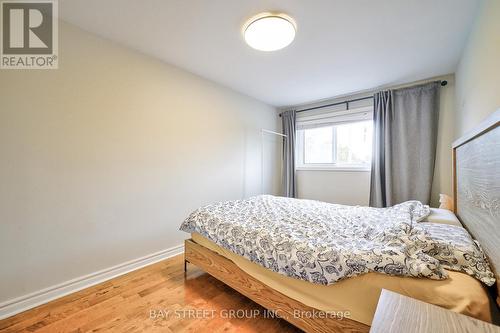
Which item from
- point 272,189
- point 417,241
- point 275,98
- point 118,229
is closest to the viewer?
point 417,241

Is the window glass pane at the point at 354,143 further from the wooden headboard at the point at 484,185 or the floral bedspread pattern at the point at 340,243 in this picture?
the wooden headboard at the point at 484,185

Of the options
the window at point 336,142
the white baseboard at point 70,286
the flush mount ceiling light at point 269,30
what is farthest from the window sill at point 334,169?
the white baseboard at point 70,286

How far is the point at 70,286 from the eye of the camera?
5.71ft

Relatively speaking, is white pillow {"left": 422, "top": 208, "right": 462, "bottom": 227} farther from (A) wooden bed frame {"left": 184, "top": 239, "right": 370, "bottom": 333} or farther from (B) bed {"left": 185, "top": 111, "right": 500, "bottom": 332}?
(A) wooden bed frame {"left": 184, "top": 239, "right": 370, "bottom": 333}

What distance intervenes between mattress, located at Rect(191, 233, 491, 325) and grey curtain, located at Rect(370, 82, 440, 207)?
2.16 meters

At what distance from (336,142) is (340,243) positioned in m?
2.71

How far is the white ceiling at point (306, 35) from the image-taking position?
61.5 inches

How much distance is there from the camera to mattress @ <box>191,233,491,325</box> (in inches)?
32.7

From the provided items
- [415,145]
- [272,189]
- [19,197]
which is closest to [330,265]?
[19,197]

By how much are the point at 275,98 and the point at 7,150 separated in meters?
3.35

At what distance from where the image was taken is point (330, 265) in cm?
110

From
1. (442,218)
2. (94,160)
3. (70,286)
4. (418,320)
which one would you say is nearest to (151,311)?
(70,286)

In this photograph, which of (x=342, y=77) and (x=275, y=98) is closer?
(x=342, y=77)

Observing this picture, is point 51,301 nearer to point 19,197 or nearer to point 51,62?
point 19,197
